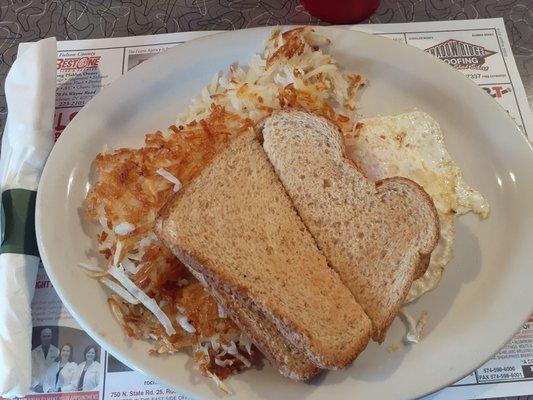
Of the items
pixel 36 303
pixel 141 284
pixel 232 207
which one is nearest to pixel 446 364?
pixel 232 207

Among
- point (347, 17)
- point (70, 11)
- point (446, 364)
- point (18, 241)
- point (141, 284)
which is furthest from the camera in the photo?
point (70, 11)

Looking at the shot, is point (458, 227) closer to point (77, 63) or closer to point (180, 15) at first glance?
point (180, 15)

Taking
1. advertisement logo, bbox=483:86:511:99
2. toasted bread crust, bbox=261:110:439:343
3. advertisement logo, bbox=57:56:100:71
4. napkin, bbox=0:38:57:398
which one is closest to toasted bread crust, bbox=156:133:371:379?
toasted bread crust, bbox=261:110:439:343

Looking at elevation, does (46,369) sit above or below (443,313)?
below

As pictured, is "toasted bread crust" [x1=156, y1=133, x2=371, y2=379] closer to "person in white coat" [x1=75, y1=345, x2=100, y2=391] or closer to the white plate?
the white plate

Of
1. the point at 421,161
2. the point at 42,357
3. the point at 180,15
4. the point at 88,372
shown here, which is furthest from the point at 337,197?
the point at 180,15

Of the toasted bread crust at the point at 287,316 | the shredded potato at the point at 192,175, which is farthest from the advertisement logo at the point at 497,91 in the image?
the toasted bread crust at the point at 287,316

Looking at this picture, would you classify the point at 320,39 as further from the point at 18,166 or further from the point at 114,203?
the point at 18,166
